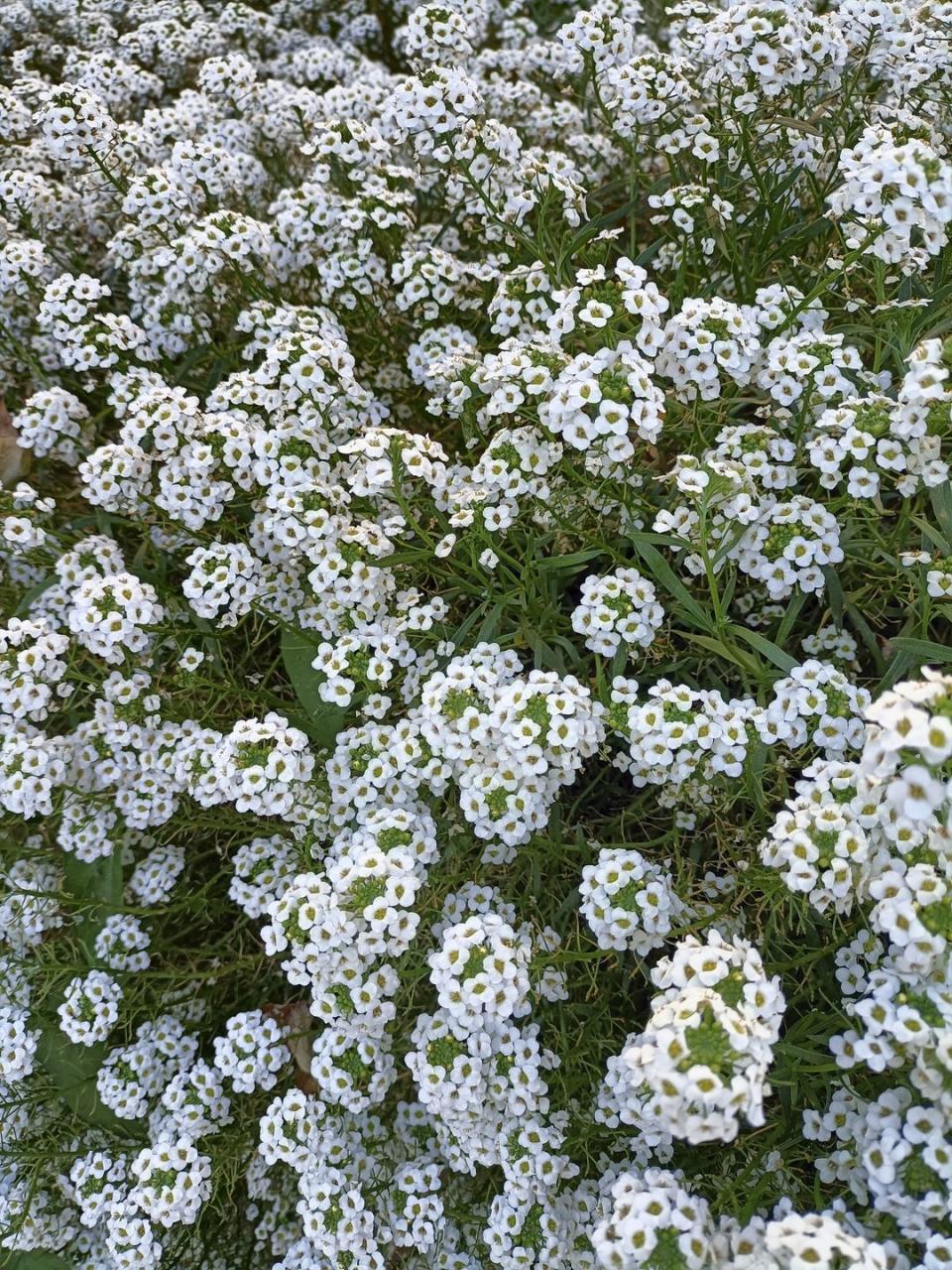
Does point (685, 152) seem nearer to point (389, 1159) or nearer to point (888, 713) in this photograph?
point (888, 713)

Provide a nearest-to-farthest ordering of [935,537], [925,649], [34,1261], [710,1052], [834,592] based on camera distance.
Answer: [710,1052] < [925,649] < [935,537] < [834,592] < [34,1261]

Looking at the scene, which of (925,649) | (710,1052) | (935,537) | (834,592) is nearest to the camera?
(710,1052)

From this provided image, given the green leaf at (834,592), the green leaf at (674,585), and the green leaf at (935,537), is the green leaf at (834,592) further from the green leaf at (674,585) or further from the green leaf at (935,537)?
the green leaf at (674,585)

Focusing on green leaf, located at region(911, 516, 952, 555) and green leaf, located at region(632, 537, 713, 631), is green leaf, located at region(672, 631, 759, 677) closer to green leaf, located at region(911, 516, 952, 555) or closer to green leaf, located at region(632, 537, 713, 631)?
green leaf, located at region(632, 537, 713, 631)

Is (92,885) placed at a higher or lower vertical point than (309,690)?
lower

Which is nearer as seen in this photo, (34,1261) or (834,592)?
(834,592)

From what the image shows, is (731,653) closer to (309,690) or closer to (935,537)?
(935,537)

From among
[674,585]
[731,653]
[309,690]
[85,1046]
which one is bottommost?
[85,1046]

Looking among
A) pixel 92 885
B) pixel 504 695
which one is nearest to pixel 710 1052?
pixel 504 695
